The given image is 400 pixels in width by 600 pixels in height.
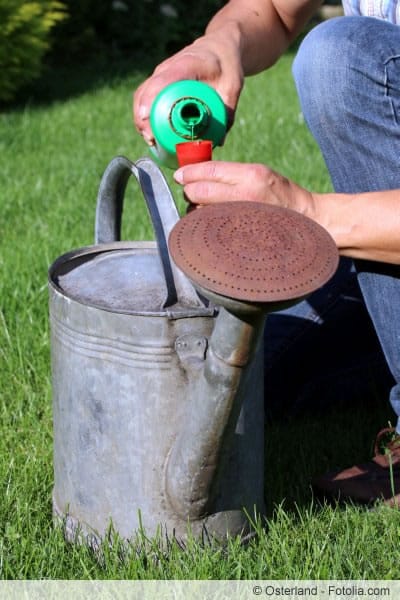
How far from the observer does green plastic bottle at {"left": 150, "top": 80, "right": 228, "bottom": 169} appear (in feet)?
5.71

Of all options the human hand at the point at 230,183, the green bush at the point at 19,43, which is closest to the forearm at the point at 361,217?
the human hand at the point at 230,183

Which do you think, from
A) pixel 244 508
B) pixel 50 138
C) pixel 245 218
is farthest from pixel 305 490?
pixel 50 138

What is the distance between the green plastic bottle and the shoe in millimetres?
806

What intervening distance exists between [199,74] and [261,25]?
458 millimetres

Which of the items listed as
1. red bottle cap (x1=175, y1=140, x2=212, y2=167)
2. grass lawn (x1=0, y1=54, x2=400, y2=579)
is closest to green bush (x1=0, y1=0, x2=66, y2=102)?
grass lawn (x1=0, y1=54, x2=400, y2=579)

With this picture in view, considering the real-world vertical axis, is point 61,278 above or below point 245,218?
Result: below

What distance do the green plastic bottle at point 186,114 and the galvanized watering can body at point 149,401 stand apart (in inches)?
3.8

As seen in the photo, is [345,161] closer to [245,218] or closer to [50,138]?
[245,218]

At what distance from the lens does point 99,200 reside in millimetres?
1922

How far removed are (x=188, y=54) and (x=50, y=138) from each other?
362 cm

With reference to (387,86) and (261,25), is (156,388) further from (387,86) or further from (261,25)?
(261,25)

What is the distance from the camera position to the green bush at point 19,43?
6.46 meters

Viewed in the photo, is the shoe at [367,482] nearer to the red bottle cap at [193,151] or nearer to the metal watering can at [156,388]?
the metal watering can at [156,388]

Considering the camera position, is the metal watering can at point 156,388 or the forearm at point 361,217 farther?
the forearm at point 361,217
